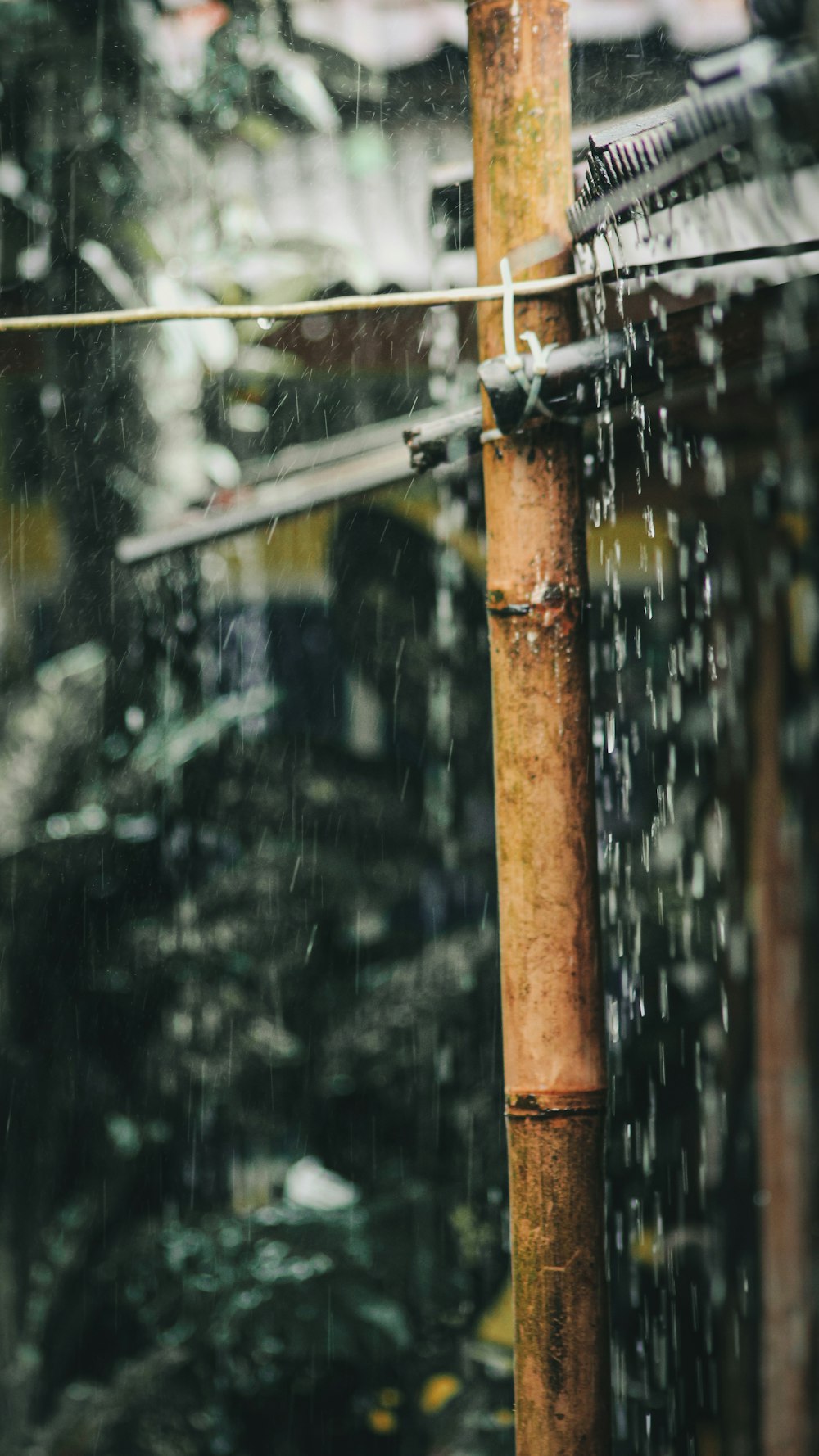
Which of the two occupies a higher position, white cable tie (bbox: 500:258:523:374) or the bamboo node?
white cable tie (bbox: 500:258:523:374)

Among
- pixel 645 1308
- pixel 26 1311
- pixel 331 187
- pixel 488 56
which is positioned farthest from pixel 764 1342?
pixel 331 187

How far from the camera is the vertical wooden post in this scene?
180 centimetres

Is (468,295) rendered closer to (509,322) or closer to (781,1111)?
(509,322)

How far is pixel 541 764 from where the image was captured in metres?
1.85

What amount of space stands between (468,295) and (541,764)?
817 mm

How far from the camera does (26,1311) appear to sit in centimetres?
425

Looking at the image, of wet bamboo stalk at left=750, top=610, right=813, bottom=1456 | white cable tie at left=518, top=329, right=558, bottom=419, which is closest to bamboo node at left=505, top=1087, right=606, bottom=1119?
white cable tie at left=518, top=329, right=558, bottom=419

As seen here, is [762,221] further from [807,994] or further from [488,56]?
[807,994]

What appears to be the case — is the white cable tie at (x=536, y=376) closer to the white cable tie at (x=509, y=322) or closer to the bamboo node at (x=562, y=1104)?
the white cable tie at (x=509, y=322)

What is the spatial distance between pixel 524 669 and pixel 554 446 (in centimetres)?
40

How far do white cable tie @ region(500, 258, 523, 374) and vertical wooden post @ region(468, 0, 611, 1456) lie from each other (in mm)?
57

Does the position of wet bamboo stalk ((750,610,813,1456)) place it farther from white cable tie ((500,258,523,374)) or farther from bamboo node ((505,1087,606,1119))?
white cable tie ((500,258,523,374))

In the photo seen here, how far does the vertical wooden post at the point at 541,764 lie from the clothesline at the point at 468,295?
46 mm

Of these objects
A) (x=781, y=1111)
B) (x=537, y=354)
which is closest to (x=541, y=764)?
(x=537, y=354)
